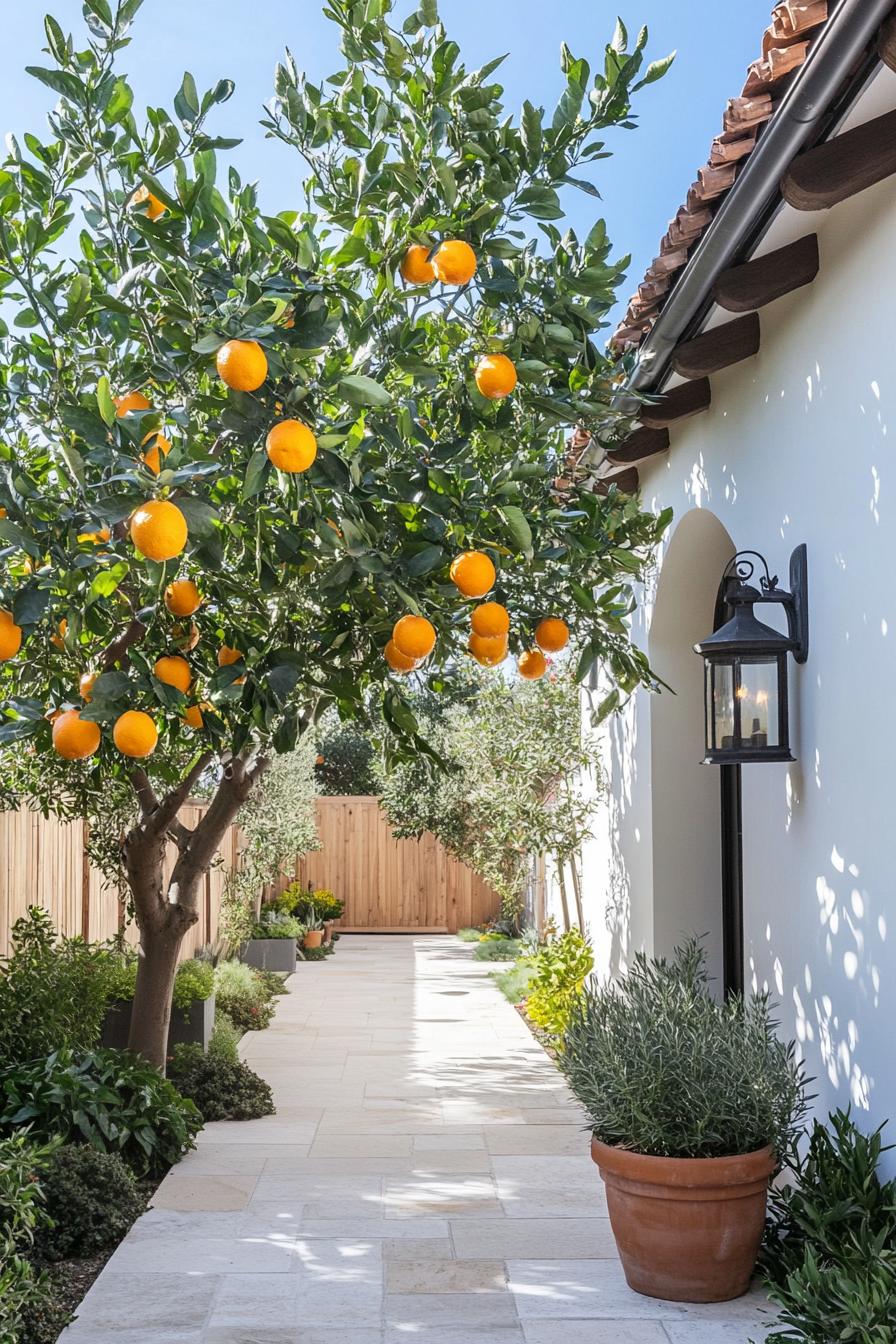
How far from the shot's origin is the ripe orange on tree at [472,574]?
10.1 ft

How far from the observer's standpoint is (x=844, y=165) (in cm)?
357


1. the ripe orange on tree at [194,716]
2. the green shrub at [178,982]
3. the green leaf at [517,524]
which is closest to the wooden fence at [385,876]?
the green shrub at [178,982]

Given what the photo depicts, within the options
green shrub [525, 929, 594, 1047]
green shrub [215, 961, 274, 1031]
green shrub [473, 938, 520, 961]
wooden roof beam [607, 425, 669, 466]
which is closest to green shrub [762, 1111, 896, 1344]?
wooden roof beam [607, 425, 669, 466]

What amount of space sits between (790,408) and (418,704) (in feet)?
50.5

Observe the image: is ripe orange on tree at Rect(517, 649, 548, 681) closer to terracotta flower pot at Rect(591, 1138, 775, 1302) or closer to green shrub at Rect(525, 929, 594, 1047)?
terracotta flower pot at Rect(591, 1138, 775, 1302)

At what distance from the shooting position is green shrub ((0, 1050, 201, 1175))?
5.30m

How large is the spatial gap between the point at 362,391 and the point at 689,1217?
292cm

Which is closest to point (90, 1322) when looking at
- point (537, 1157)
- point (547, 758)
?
point (537, 1157)

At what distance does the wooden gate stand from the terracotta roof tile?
585 inches

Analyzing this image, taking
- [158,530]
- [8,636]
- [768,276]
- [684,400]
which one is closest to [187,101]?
[158,530]

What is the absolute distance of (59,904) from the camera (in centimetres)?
803

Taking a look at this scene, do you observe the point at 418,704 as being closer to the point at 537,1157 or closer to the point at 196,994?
the point at 196,994

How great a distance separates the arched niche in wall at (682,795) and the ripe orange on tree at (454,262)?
3984mm

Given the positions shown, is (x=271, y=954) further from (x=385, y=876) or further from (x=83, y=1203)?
(x=83, y=1203)
